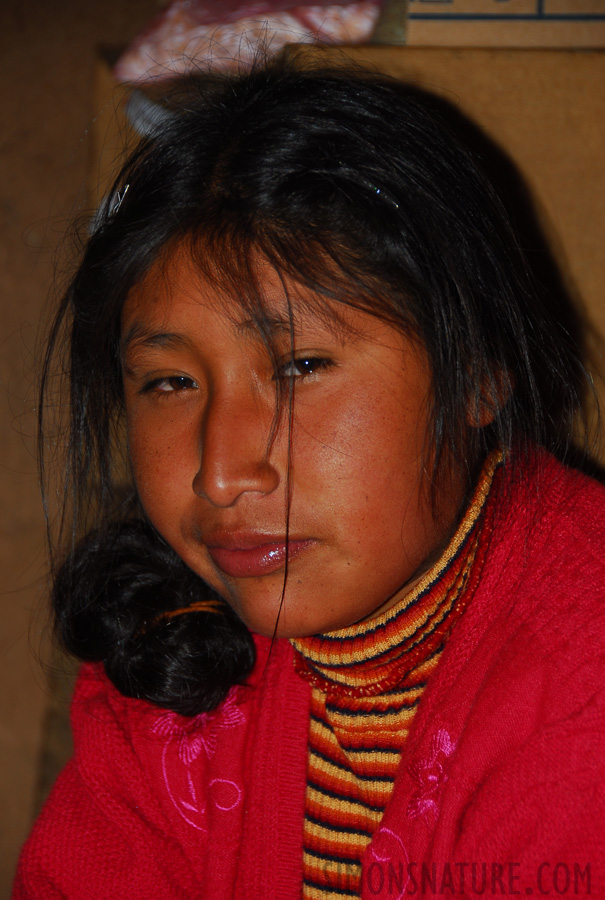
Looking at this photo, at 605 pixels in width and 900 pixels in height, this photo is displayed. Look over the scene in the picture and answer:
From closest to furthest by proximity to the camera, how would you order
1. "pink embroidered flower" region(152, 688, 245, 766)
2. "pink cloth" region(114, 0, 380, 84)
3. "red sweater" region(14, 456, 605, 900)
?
"red sweater" region(14, 456, 605, 900), "pink embroidered flower" region(152, 688, 245, 766), "pink cloth" region(114, 0, 380, 84)

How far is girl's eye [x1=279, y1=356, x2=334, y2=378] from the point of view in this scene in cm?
63

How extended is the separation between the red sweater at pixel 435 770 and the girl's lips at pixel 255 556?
18 centimetres

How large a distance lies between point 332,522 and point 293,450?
0.20 ft

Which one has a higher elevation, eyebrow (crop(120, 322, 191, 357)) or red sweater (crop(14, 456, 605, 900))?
eyebrow (crop(120, 322, 191, 357))

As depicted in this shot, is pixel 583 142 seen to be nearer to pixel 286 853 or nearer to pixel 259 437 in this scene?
pixel 259 437

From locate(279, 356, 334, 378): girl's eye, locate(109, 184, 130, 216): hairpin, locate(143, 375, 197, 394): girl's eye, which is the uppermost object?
locate(109, 184, 130, 216): hairpin

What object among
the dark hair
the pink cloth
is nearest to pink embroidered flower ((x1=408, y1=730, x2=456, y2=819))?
the dark hair

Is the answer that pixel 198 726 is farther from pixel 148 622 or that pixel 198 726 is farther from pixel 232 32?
pixel 232 32

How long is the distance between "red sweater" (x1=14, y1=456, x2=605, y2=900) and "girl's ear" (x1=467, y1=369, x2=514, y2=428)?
2.8 inches

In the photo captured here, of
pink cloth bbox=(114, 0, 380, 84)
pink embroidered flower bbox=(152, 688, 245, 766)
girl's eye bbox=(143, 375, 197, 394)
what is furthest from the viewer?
pink cloth bbox=(114, 0, 380, 84)

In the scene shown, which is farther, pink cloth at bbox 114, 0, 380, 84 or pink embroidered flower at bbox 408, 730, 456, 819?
pink cloth at bbox 114, 0, 380, 84

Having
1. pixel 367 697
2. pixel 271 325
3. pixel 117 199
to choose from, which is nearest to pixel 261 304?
pixel 271 325

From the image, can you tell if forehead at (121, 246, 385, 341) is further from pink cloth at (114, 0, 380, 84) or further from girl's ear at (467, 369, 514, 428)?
pink cloth at (114, 0, 380, 84)

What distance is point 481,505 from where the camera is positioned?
0.75 meters
